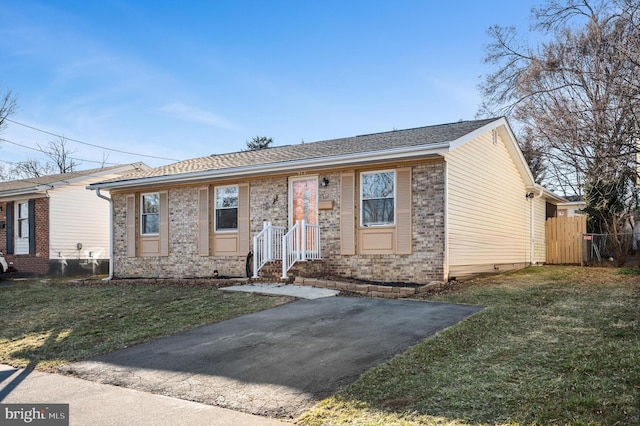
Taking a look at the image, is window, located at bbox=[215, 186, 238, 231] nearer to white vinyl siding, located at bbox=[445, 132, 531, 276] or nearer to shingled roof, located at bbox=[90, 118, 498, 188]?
shingled roof, located at bbox=[90, 118, 498, 188]

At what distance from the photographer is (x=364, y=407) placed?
4.04 m

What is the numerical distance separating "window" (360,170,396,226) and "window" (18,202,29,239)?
14.3 metres

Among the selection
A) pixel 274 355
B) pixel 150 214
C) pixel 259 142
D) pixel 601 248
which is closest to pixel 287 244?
pixel 150 214

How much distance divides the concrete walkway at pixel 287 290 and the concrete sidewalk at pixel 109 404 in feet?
16.2

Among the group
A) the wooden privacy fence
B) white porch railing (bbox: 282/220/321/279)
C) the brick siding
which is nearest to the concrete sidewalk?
white porch railing (bbox: 282/220/321/279)

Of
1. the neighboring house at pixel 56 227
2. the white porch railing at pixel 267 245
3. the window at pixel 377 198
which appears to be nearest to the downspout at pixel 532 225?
the window at pixel 377 198

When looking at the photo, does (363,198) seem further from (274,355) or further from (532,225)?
(532,225)

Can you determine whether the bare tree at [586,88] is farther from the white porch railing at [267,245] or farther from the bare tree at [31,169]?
the bare tree at [31,169]

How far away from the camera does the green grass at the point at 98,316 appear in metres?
6.88

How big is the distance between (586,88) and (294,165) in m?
7.79

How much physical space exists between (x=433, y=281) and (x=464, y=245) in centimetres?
174

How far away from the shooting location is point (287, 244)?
39.9ft

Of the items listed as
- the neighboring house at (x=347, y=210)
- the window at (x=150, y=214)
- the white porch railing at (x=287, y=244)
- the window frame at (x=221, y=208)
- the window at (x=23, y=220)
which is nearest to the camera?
the neighboring house at (x=347, y=210)

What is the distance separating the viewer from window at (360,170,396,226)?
11797 millimetres
